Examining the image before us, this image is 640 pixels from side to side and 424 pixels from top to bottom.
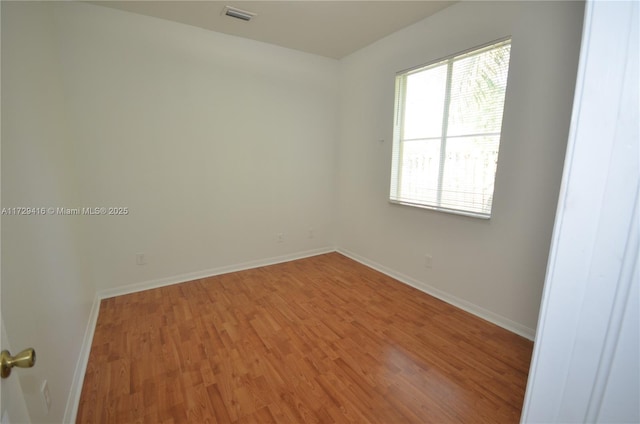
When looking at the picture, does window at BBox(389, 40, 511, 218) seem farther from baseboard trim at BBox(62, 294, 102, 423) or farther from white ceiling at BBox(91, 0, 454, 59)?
baseboard trim at BBox(62, 294, 102, 423)

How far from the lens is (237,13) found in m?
2.63

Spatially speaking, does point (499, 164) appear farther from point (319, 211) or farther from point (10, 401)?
point (10, 401)

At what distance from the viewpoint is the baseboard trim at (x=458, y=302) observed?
2242 mm

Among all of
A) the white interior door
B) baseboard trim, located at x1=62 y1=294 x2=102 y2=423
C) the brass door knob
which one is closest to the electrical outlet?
baseboard trim, located at x1=62 y1=294 x2=102 y2=423

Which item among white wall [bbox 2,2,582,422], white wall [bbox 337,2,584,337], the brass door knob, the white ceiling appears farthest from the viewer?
the white ceiling

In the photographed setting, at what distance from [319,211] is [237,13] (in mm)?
2544

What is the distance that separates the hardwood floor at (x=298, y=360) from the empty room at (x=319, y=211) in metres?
0.02

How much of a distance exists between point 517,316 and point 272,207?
2.85 metres

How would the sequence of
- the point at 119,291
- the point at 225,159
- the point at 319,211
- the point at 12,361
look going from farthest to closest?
1. the point at 319,211
2. the point at 225,159
3. the point at 119,291
4. the point at 12,361

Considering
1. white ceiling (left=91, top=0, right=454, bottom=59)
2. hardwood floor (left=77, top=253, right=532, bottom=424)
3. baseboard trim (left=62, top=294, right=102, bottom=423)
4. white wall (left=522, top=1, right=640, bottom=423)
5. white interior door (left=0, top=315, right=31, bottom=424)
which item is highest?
white ceiling (left=91, top=0, right=454, bottom=59)

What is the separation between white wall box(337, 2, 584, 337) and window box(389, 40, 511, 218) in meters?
0.10

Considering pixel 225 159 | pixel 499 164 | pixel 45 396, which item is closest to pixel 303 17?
pixel 225 159

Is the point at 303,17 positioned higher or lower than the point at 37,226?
higher

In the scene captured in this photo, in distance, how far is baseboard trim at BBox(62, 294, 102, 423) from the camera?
4.82 feet
